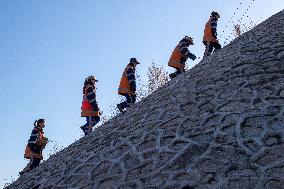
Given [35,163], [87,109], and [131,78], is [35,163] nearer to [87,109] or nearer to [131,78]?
[87,109]

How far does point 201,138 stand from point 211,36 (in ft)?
24.3

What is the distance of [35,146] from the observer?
10.6 m

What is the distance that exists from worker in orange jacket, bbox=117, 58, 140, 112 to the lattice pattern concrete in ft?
3.20

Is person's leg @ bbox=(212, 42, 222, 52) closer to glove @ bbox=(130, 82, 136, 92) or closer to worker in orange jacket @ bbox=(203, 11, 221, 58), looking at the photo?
worker in orange jacket @ bbox=(203, 11, 221, 58)

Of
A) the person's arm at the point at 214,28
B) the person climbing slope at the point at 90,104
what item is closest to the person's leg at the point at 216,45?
the person's arm at the point at 214,28

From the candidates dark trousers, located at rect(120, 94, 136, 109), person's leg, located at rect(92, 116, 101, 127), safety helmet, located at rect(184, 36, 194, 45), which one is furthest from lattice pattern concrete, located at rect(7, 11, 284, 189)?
safety helmet, located at rect(184, 36, 194, 45)

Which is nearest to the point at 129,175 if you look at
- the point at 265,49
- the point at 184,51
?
the point at 265,49

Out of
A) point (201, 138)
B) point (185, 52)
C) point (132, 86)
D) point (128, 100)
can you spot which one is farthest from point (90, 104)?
point (201, 138)

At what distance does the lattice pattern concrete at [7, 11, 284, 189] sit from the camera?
5328 millimetres

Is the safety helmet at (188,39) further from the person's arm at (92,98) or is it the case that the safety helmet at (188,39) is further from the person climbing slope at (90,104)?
the person's arm at (92,98)

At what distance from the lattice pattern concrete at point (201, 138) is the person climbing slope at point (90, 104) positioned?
72 centimetres

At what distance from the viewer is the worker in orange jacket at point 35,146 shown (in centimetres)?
1062

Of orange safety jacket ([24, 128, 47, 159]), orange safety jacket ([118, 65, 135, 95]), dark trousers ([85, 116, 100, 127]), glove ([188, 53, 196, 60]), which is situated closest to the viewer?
orange safety jacket ([24, 128, 47, 159])

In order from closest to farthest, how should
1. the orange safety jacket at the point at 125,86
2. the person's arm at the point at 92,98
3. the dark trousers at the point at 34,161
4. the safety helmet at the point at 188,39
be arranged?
the dark trousers at the point at 34,161 → the person's arm at the point at 92,98 → the orange safety jacket at the point at 125,86 → the safety helmet at the point at 188,39
